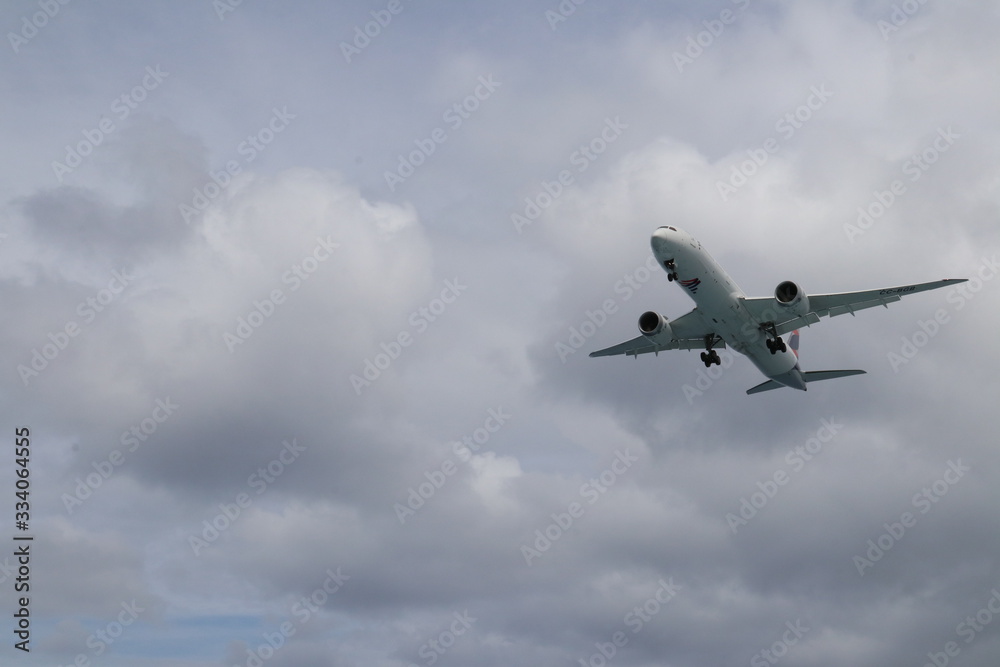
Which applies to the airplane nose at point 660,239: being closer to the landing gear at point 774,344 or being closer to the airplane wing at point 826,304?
the airplane wing at point 826,304

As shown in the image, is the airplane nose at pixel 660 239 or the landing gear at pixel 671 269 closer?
the airplane nose at pixel 660 239

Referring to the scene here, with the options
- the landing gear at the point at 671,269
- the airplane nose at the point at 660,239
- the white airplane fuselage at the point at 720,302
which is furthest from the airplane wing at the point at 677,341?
the airplane nose at the point at 660,239

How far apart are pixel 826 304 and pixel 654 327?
13977mm

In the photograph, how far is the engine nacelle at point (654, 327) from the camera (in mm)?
79188

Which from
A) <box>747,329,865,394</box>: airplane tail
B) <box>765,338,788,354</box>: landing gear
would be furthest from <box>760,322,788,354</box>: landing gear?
<box>747,329,865,394</box>: airplane tail

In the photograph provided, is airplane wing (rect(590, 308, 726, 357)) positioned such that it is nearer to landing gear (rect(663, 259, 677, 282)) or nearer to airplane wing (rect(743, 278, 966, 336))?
airplane wing (rect(743, 278, 966, 336))

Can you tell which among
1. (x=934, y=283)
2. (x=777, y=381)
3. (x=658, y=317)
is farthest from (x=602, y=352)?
(x=934, y=283)

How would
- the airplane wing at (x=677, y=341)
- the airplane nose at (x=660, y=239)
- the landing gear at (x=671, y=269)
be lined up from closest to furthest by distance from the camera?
the airplane nose at (x=660, y=239) < the landing gear at (x=671, y=269) < the airplane wing at (x=677, y=341)

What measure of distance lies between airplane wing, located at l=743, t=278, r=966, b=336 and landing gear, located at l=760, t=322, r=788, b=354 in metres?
0.47

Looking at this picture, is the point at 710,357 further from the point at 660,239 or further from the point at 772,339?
the point at 660,239

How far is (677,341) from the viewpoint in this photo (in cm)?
8362

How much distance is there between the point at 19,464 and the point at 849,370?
218 feet

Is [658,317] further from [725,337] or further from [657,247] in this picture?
[657,247]

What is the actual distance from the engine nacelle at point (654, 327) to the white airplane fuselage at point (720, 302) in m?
4.63
